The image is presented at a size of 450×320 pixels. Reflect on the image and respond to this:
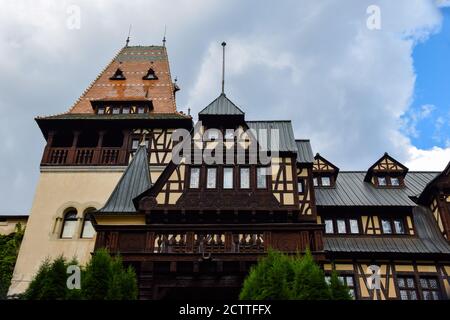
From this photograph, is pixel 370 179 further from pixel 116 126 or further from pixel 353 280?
pixel 116 126

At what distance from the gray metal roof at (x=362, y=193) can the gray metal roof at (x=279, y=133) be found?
3.19 m

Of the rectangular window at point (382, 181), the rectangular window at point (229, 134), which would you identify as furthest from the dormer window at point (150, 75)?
the rectangular window at point (382, 181)

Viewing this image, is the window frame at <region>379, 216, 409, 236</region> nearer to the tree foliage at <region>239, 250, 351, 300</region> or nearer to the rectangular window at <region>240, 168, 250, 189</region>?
the rectangular window at <region>240, 168, 250, 189</region>

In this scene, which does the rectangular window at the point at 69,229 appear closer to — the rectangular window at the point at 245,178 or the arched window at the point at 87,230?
the arched window at the point at 87,230

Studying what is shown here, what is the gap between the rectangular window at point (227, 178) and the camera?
1912 cm

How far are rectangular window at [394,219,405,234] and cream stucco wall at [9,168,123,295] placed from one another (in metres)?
14.4

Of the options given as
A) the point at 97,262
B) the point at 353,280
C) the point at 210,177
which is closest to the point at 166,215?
the point at 210,177

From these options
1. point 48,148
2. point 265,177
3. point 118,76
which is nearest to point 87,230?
point 48,148

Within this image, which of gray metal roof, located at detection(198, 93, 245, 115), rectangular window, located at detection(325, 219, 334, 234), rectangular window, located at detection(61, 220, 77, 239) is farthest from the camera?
rectangular window, located at detection(61, 220, 77, 239)

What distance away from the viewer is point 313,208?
20.2 metres

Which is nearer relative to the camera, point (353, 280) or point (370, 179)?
point (353, 280)

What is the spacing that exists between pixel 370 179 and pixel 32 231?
58.1ft

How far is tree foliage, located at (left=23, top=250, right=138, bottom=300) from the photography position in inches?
473

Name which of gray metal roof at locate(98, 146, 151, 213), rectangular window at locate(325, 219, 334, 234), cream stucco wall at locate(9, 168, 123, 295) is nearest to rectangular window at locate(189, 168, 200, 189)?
gray metal roof at locate(98, 146, 151, 213)
